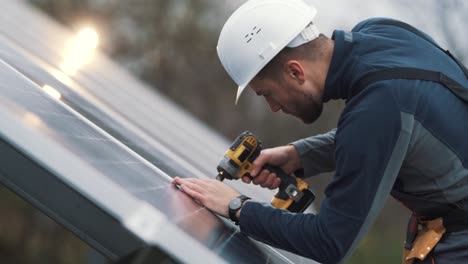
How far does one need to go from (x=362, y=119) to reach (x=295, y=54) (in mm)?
454

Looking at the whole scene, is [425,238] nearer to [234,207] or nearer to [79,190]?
[234,207]

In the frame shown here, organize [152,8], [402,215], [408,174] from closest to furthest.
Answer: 1. [408,174]
2. [402,215]
3. [152,8]

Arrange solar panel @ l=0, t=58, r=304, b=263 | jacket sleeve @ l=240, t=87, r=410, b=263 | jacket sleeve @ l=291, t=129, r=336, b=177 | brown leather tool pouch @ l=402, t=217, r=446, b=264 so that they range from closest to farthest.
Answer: solar panel @ l=0, t=58, r=304, b=263
jacket sleeve @ l=240, t=87, r=410, b=263
brown leather tool pouch @ l=402, t=217, r=446, b=264
jacket sleeve @ l=291, t=129, r=336, b=177

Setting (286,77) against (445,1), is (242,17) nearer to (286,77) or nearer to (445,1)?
(286,77)

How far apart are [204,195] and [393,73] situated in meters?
0.88

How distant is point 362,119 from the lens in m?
2.37

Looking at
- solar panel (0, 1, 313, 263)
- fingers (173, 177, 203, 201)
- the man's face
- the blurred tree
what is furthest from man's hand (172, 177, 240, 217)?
the blurred tree

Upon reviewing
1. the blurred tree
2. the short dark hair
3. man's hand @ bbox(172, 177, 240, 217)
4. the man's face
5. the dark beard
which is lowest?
man's hand @ bbox(172, 177, 240, 217)

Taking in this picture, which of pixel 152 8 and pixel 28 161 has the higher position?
pixel 152 8

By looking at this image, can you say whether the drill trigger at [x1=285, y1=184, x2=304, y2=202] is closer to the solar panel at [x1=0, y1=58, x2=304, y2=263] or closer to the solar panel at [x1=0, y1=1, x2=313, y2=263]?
the solar panel at [x1=0, y1=1, x2=313, y2=263]

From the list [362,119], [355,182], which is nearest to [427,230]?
[355,182]

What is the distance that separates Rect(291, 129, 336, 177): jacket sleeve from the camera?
345 cm

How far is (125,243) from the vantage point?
5.62ft

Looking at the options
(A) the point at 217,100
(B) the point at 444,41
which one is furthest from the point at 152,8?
(B) the point at 444,41
